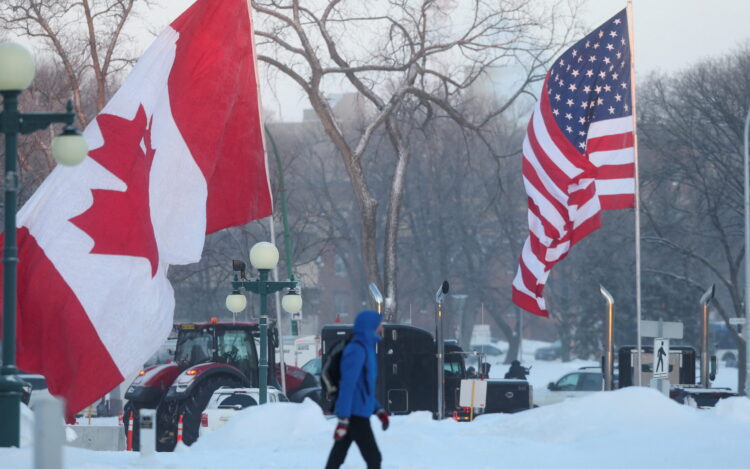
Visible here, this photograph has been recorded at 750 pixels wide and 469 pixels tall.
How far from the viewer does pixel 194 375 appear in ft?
68.4

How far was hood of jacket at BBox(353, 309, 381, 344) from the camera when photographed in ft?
31.8

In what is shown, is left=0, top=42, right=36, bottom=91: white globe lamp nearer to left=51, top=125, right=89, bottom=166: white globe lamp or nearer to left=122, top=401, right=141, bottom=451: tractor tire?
left=51, top=125, right=89, bottom=166: white globe lamp

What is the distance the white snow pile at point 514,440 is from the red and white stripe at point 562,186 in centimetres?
291

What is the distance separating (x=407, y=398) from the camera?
23531 millimetres

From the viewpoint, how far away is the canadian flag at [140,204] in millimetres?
12070

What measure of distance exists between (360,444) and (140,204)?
4.64 meters

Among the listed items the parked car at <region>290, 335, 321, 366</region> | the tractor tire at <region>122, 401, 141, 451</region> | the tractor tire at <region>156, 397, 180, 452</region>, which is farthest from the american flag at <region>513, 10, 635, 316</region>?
the parked car at <region>290, 335, 321, 366</region>

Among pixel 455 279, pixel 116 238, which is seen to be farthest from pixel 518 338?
pixel 116 238

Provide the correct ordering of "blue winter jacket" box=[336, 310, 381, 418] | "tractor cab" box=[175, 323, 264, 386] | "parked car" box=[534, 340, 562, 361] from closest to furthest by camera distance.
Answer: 1. "blue winter jacket" box=[336, 310, 381, 418]
2. "tractor cab" box=[175, 323, 264, 386]
3. "parked car" box=[534, 340, 562, 361]

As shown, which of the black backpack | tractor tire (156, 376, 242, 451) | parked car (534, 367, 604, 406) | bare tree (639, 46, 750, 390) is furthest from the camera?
bare tree (639, 46, 750, 390)

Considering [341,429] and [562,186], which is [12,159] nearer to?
[341,429]

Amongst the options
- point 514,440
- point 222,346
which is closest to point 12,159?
point 514,440

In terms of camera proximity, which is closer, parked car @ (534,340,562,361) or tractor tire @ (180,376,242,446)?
tractor tire @ (180,376,242,446)

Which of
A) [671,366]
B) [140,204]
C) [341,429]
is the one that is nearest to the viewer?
[341,429]
